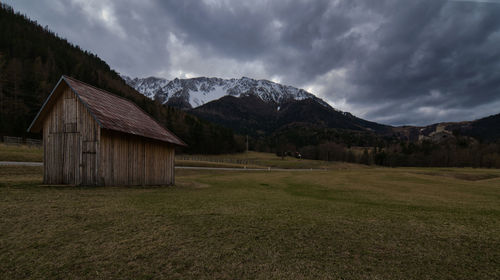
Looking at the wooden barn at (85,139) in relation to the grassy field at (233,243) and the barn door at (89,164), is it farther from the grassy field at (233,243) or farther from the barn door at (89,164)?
the grassy field at (233,243)

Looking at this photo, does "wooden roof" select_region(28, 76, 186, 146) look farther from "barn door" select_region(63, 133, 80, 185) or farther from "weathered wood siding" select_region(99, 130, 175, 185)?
"barn door" select_region(63, 133, 80, 185)

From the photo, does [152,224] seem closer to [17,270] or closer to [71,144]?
[17,270]

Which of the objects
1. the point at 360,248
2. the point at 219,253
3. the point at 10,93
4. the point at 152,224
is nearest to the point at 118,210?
the point at 152,224

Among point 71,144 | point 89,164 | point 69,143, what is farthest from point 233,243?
point 69,143

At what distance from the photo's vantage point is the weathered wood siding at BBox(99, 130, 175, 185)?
15195 millimetres

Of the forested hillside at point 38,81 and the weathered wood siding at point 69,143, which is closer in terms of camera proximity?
the weathered wood siding at point 69,143

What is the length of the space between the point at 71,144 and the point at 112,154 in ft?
9.94

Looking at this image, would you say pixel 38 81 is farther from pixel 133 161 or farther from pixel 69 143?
pixel 133 161

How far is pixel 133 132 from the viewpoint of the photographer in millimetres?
16000

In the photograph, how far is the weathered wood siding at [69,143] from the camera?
48.9 ft

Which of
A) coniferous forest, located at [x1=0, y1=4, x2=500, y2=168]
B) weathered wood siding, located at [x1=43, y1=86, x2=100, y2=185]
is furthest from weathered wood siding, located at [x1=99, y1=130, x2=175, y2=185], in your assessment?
coniferous forest, located at [x1=0, y1=4, x2=500, y2=168]

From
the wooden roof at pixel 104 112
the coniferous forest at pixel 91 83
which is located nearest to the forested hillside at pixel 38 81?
the coniferous forest at pixel 91 83

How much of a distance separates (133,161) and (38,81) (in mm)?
73241

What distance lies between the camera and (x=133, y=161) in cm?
1711
